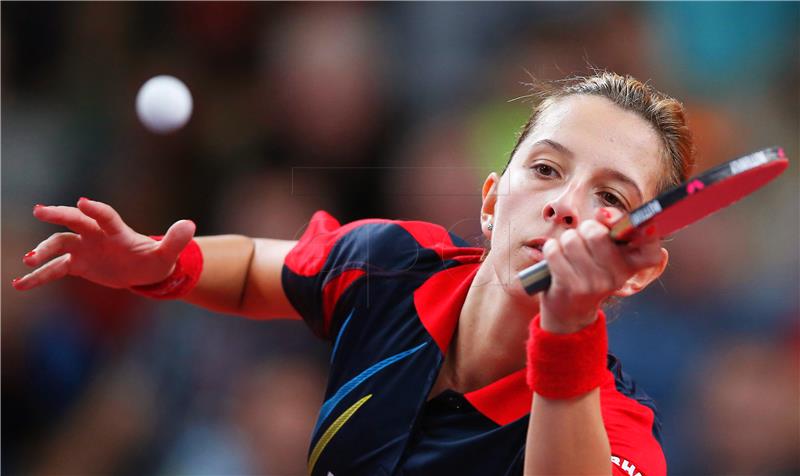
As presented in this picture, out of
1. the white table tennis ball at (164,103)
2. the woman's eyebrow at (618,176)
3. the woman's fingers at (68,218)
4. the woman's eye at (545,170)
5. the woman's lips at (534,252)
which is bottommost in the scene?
the woman's lips at (534,252)

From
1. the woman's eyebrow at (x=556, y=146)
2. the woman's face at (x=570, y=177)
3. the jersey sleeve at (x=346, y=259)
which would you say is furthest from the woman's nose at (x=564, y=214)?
the jersey sleeve at (x=346, y=259)

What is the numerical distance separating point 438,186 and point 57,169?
1061mm

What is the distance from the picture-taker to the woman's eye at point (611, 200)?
94 centimetres

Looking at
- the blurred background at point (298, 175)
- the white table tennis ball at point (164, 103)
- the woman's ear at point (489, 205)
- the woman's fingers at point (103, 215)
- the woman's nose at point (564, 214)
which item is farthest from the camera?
the white table tennis ball at point (164, 103)

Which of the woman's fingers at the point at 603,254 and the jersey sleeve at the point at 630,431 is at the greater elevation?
the woman's fingers at the point at 603,254

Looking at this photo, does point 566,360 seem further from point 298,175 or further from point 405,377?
point 298,175

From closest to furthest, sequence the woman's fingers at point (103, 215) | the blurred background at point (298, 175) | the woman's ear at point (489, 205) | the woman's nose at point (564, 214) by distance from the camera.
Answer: the woman's nose at point (564, 214)
the woman's fingers at point (103, 215)
the woman's ear at point (489, 205)
the blurred background at point (298, 175)

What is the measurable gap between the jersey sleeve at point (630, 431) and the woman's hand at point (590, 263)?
272 millimetres

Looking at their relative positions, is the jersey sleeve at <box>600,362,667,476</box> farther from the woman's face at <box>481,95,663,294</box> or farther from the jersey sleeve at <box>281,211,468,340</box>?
the jersey sleeve at <box>281,211,468,340</box>

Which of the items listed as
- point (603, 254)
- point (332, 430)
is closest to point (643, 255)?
point (603, 254)

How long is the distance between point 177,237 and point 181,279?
0.60 ft

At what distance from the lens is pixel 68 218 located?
3.35 feet

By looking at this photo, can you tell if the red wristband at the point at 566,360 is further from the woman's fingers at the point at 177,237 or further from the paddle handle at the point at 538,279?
the woman's fingers at the point at 177,237

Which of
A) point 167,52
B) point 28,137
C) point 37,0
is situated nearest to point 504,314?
point 167,52
